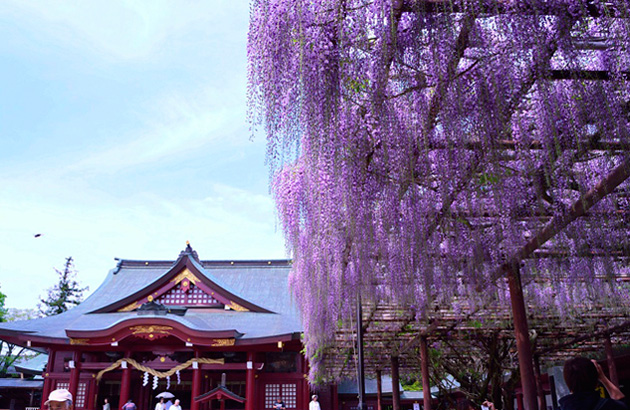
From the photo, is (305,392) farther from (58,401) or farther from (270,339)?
(58,401)

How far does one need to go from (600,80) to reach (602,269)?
17.3 ft

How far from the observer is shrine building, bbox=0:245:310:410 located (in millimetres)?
14250

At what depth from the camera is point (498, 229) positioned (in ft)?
23.0

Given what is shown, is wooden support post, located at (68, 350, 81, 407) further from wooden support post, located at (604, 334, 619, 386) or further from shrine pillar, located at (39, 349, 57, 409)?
wooden support post, located at (604, 334, 619, 386)

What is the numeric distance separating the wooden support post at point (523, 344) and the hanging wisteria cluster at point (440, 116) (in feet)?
0.91

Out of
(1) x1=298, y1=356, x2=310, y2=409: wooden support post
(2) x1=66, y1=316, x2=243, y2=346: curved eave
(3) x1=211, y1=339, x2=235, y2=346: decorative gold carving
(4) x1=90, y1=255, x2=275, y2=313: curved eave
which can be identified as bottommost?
(1) x1=298, y1=356, x2=310, y2=409: wooden support post

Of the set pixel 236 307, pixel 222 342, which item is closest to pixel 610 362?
pixel 222 342

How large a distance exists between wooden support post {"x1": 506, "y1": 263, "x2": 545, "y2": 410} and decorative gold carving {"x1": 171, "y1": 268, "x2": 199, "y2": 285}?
12.2 m

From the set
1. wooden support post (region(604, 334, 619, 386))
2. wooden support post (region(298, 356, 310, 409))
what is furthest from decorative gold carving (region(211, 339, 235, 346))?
wooden support post (region(604, 334, 619, 386))

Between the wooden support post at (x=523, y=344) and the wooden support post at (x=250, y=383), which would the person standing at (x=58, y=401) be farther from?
the wooden support post at (x=250, y=383)

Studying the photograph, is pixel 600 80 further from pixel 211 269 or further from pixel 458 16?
pixel 211 269

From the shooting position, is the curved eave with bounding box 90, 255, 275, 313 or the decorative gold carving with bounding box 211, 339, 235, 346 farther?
the curved eave with bounding box 90, 255, 275, 313

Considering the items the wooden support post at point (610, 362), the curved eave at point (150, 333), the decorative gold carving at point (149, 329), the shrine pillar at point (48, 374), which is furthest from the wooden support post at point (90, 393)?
the wooden support post at point (610, 362)

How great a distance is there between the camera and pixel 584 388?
2.51 metres
